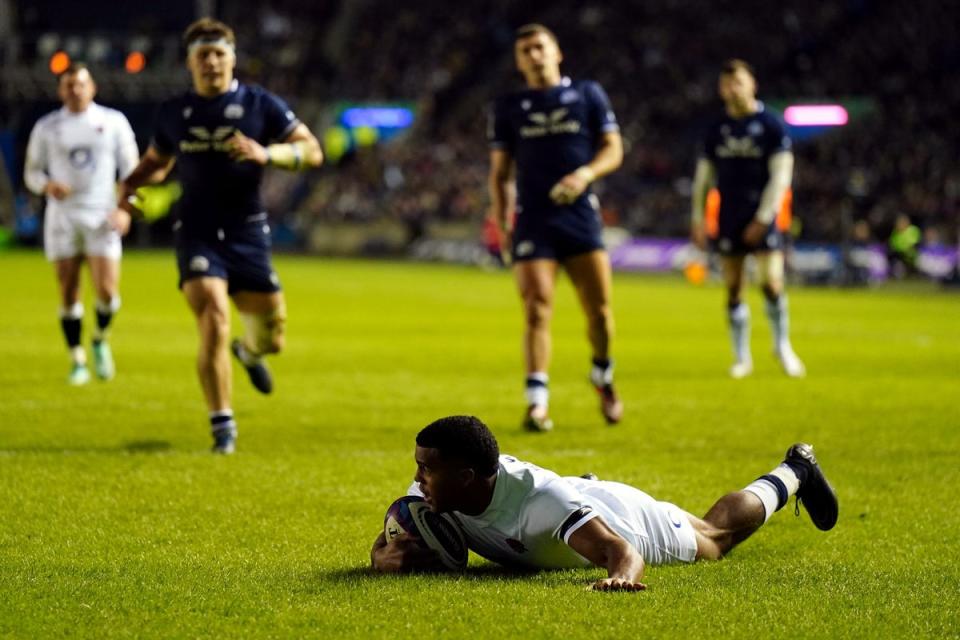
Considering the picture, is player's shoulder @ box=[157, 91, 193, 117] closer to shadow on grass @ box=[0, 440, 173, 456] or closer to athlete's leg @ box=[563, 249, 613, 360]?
shadow on grass @ box=[0, 440, 173, 456]

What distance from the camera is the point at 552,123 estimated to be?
10.1 metres

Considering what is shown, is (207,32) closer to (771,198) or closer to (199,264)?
(199,264)

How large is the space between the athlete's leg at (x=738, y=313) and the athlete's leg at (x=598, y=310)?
12.6 ft

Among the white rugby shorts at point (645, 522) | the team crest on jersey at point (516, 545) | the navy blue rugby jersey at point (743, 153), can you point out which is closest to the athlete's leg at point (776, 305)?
the navy blue rugby jersey at point (743, 153)

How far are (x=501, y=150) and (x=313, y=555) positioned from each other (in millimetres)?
5044

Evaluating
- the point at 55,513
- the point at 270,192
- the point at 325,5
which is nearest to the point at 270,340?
the point at 55,513

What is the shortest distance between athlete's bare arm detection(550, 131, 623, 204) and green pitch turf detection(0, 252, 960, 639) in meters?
1.61

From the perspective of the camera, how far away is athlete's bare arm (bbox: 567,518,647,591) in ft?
16.4

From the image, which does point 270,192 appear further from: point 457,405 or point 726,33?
point 457,405

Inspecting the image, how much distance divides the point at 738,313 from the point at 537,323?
14.7 feet

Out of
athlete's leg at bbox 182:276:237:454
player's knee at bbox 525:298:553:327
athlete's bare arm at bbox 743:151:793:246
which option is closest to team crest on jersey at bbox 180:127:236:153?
athlete's leg at bbox 182:276:237:454

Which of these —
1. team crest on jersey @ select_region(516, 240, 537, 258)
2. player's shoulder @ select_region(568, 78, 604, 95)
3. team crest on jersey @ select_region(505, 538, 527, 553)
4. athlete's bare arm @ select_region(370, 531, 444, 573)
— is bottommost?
athlete's bare arm @ select_region(370, 531, 444, 573)

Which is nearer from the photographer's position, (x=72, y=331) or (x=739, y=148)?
(x=72, y=331)

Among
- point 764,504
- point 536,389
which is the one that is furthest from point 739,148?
point 764,504
